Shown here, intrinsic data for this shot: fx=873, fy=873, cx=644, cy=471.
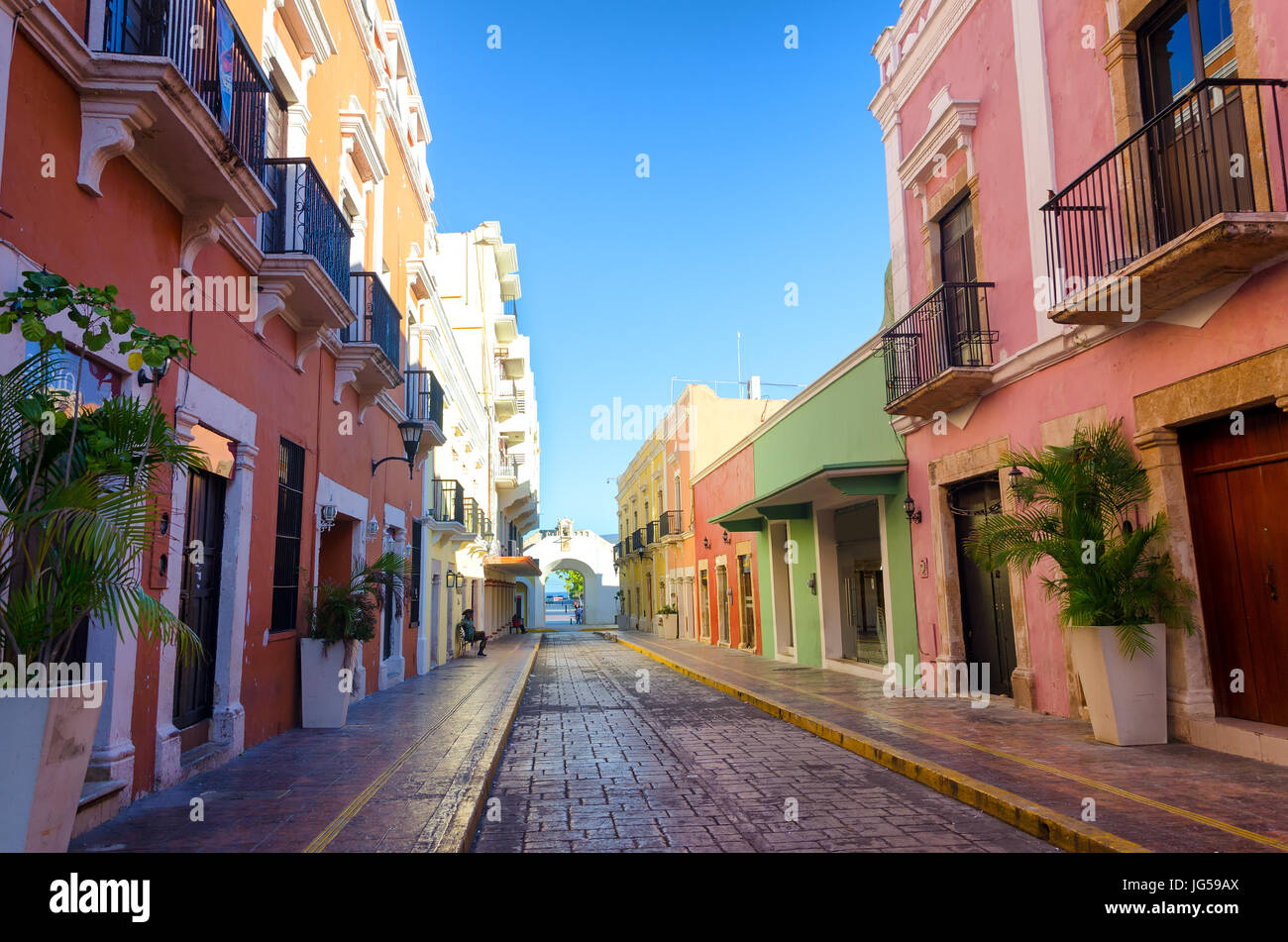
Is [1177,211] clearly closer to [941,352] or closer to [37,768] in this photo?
[941,352]

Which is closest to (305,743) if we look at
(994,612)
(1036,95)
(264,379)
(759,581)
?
(264,379)

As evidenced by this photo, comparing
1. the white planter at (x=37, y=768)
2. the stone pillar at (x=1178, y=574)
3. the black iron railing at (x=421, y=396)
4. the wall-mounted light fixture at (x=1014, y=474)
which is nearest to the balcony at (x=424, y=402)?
the black iron railing at (x=421, y=396)

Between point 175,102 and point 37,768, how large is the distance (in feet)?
12.4

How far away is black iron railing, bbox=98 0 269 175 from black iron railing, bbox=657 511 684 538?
81.8ft

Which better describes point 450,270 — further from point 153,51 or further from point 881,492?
point 153,51

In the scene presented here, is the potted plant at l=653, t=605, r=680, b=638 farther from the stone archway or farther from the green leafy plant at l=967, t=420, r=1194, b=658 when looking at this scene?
the green leafy plant at l=967, t=420, r=1194, b=658

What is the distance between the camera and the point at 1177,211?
7.12 metres

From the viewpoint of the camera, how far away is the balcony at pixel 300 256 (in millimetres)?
7961

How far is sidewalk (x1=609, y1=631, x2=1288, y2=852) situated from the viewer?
455 cm

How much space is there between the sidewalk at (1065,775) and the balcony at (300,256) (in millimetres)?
6540

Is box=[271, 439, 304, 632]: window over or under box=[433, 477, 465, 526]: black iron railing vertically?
under

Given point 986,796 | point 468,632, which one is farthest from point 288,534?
point 468,632

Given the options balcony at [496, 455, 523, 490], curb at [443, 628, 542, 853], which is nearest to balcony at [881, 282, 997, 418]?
curb at [443, 628, 542, 853]

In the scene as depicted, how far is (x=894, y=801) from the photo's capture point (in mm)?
5875
